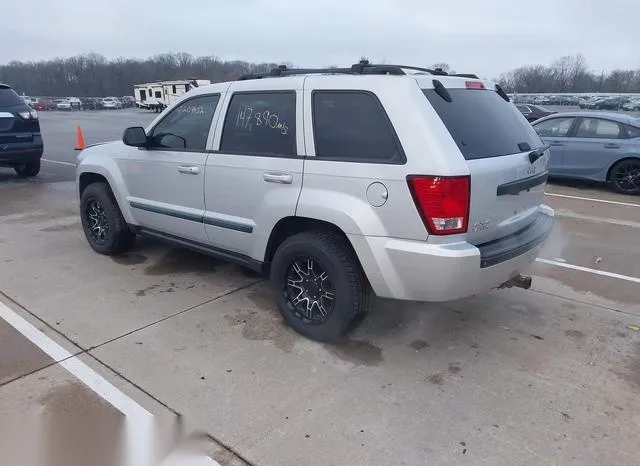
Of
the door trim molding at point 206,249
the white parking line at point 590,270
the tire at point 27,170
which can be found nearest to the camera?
the door trim molding at point 206,249

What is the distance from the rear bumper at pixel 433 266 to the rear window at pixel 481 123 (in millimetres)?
617

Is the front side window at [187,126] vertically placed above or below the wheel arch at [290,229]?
above

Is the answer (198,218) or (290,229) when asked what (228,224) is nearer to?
(198,218)

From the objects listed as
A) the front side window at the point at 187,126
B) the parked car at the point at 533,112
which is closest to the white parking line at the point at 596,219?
the front side window at the point at 187,126

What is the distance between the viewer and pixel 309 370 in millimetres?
3387

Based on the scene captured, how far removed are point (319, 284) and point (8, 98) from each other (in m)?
8.70

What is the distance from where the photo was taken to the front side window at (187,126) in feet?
14.3

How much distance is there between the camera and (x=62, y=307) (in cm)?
429

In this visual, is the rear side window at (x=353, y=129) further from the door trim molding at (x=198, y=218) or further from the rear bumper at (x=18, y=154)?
the rear bumper at (x=18, y=154)

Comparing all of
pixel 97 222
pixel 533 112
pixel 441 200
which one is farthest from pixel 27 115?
pixel 533 112

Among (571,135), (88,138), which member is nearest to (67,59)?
(88,138)

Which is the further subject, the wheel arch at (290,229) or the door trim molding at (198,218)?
the door trim molding at (198,218)

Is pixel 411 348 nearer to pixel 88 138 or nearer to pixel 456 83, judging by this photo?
pixel 456 83

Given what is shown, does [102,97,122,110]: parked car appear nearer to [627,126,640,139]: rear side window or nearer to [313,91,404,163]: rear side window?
[627,126,640,139]: rear side window
